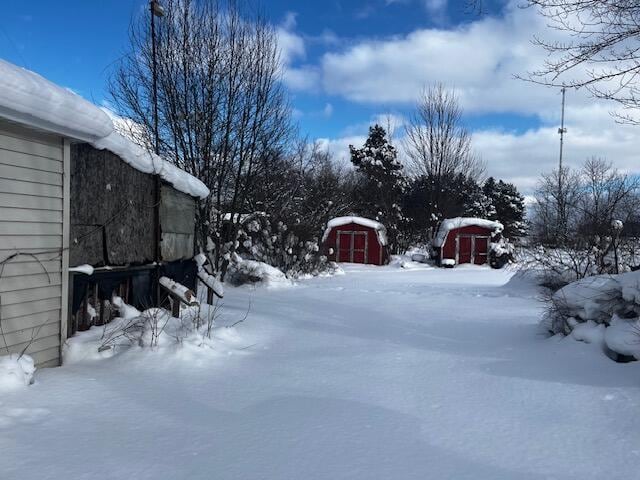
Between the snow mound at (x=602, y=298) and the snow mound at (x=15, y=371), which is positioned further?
the snow mound at (x=602, y=298)

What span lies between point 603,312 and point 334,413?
11.8 ft

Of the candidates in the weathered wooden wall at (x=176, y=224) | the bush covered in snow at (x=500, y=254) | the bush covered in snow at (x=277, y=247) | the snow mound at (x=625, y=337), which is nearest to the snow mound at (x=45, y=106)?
the weathered wooden wall at (x=176, y=224)

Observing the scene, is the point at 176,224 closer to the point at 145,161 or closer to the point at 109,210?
the point at 145,161

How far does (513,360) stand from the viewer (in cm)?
511

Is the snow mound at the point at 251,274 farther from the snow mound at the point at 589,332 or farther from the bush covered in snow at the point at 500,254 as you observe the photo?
the bush covered in snow at the point at 500,254

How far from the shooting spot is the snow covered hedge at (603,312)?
459 cm

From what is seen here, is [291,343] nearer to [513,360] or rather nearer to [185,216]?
[513,360]

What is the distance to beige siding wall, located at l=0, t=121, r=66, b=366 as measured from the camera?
3.94m

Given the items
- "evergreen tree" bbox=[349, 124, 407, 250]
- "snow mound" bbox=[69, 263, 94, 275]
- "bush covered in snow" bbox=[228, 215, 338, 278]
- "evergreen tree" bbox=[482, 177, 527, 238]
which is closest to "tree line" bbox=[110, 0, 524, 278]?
"bush covered in snow" bbox=[228, 215, 338, 278]

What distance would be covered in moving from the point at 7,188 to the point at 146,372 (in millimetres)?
2006

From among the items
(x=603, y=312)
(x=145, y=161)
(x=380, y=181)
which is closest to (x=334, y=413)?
(x=603, y=312)

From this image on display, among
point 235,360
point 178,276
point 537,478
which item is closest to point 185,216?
point 178,276

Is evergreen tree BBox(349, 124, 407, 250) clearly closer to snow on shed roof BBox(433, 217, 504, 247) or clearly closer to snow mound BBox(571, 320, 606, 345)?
snow on shed roof BBox(433, 217, 504, 247)

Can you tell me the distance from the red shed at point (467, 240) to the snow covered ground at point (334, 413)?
67.0ft
